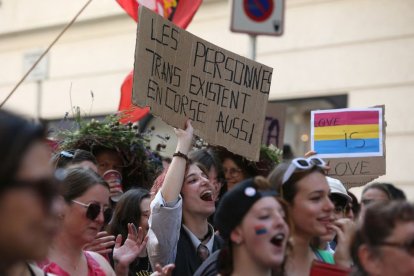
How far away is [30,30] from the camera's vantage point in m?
15.4

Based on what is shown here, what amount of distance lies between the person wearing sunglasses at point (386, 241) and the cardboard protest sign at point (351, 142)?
2.94 m

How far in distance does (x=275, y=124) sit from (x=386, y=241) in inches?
162

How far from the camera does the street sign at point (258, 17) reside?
779 centimetres

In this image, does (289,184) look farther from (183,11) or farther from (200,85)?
(183,11)

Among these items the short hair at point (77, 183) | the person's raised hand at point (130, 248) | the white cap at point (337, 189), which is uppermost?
the white cap at point (337, 189)

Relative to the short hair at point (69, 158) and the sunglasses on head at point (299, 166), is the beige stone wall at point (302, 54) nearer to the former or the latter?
the short hair at point (69, 158)

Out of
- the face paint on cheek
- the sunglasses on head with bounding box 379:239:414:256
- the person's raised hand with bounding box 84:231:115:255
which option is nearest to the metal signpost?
the person's raised hand with bounding box 84:231:115:255

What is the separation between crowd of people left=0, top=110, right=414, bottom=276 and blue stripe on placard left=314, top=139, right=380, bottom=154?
374 millimetres

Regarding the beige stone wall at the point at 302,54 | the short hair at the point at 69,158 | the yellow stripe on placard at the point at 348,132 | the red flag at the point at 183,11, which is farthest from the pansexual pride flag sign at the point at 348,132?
the beige stone wall at the point at 302,54

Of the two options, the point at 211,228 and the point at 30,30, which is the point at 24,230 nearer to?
the point at 211,228

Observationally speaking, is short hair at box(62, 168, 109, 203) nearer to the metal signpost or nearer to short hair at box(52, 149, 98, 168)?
short hair at box(52, 149, 98, 168)

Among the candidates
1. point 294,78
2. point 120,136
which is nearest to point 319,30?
point 294,78

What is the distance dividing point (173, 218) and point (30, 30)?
1098cm

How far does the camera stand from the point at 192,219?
5.23 m
